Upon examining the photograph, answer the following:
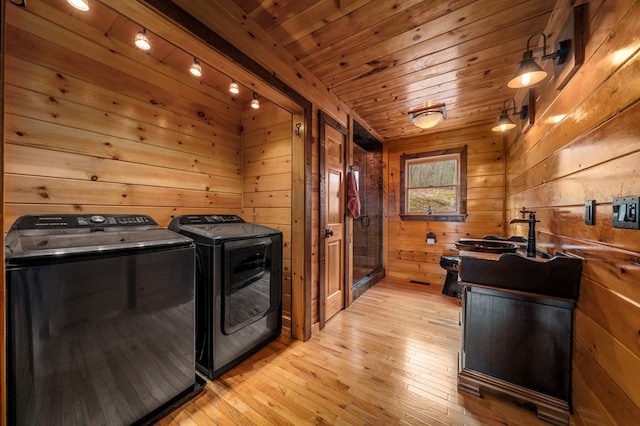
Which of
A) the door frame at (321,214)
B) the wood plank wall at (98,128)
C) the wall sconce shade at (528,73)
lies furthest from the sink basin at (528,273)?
the wood plank wall at (98,128)

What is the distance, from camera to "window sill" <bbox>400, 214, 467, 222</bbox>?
3531 mm

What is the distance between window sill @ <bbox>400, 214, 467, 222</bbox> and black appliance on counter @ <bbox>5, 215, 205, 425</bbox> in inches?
132

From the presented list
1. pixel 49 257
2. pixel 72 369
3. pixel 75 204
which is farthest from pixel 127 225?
pixel 72 369

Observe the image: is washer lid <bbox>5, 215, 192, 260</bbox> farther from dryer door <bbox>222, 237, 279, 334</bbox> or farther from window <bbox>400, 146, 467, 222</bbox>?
window <bbox>400, 146, 467, 222</bbox>

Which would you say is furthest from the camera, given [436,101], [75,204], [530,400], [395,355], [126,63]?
[436,101]

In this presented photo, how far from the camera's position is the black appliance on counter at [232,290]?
5.36 feet

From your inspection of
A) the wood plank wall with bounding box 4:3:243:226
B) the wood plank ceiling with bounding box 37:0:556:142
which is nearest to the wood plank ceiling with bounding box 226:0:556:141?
the wood plank ceiling with bounding box 37:0:556:142

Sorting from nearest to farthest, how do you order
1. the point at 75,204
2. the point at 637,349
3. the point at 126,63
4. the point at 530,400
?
the point at 637,349 → the point at 530,400 → the point at 75,204 → the point at 126,63

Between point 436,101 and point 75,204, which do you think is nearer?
point 75,204

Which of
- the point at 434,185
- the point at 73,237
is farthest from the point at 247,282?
the point at 434,185

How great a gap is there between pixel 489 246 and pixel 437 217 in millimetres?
1615

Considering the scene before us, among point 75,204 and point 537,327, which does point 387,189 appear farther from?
point 75,204

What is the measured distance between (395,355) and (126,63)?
3.15 m

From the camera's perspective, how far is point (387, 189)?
408cm
